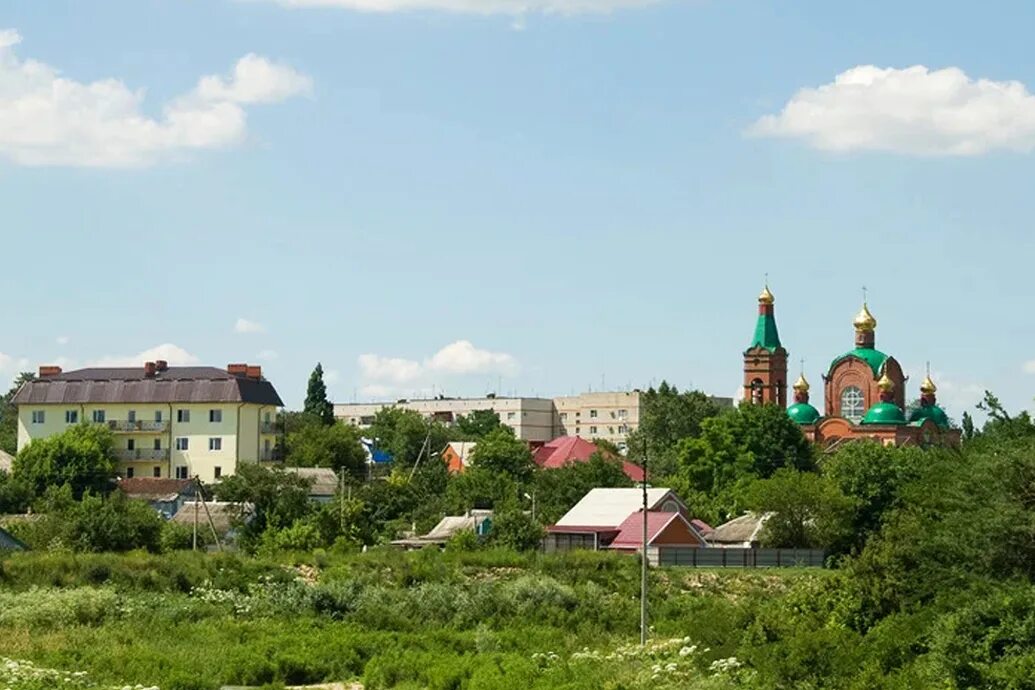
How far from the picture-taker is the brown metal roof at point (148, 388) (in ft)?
247

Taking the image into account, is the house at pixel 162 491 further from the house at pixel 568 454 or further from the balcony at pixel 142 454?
the house at pixel 568 454

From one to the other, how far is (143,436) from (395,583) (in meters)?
32.1

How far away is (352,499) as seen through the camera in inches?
2470

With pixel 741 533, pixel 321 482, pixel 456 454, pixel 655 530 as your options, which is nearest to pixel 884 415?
pixel 456 454

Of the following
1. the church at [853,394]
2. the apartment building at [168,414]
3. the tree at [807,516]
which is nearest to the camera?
the tree at [807,516]

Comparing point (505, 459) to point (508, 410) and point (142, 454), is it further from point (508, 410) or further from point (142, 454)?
point (508, 410)

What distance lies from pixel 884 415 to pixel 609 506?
32.8 m

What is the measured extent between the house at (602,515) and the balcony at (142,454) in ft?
65.7

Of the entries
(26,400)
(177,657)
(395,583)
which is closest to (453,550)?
(395,583)

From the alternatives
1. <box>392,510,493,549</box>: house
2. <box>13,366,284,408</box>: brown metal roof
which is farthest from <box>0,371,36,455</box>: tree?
<box>392,510,493,549</box>: house

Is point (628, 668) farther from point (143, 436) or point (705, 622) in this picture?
point (143, 436)

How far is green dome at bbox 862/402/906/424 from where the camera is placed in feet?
299

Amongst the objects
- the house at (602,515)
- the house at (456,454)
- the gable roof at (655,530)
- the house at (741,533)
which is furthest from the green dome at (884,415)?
the gable roof at (655,530)

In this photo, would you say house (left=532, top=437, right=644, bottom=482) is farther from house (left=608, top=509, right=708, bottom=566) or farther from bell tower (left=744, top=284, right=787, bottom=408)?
house (left=608, top=509, right=708, bottom=566)
